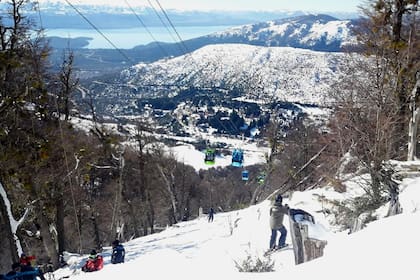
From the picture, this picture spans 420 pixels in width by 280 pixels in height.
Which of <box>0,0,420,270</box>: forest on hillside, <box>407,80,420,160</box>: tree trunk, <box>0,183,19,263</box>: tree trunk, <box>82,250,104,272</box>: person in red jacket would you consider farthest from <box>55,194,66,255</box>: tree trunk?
<box>407,80,420,160</box>: tree trunk

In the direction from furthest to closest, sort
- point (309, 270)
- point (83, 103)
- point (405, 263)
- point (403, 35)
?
1. point (83, 103)
2. point (403, 35)
3. point (309, 270)
4. point (405, 263)

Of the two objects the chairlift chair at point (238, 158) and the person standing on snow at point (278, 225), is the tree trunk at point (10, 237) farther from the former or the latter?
the chairlift chair at point (238, 158)

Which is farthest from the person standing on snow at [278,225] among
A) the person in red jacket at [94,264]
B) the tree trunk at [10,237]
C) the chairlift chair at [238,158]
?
the chairlift chair at [238,158]

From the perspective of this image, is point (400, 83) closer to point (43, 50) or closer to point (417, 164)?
point (417, 164)

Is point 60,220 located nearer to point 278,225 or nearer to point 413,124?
point 278,225

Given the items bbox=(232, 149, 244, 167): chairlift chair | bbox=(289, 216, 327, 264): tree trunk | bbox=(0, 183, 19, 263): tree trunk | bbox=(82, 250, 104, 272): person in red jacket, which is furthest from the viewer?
bbox=(232, 149, 244, 167): chairlift chair

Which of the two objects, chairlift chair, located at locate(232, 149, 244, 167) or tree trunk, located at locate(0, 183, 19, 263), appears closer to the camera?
tree trunk, located at locate(0, 183, 19, 263)

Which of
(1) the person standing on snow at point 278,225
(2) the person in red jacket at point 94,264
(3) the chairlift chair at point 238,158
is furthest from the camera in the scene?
(3) the chairlift chair at point 238,158

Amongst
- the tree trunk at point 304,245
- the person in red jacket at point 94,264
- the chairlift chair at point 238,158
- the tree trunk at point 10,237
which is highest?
the tree trunk at point 304,245

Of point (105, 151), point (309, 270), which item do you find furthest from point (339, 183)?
point (105, 151)

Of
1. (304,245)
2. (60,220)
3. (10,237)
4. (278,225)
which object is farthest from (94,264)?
(304,245)

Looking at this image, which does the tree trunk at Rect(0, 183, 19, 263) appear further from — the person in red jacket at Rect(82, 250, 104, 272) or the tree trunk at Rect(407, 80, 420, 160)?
the tree trunk at Rect(407, 80, 420, 160)
